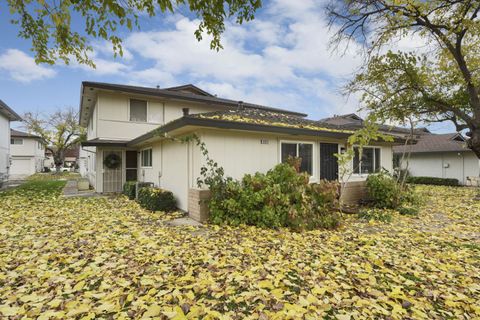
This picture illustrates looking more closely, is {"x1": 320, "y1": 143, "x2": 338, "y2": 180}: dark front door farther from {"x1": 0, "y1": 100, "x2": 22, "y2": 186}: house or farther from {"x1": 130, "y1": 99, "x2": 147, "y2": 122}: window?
{"x1": 0, "y1": 100, "x2": 22, "y2": 186}: house

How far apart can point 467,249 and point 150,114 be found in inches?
533

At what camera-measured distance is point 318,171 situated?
909cm

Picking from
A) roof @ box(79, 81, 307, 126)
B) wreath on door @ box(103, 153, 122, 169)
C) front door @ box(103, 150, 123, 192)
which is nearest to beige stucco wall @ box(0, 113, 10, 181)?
roof @ box(79, 81, 307, 126)

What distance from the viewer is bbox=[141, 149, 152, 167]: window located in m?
11.6

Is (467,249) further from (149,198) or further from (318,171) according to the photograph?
(149,198)

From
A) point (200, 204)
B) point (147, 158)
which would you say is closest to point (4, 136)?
point (147, 158)

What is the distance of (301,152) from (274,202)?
2.97 m

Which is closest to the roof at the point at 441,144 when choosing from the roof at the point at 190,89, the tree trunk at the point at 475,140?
the tree trunk at the point at 475,140

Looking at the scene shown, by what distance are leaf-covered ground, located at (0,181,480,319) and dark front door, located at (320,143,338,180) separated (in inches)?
119

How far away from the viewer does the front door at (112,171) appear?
1318 centimetres

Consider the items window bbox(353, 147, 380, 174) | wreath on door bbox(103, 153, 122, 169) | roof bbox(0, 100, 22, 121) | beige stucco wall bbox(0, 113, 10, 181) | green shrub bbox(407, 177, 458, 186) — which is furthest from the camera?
green shrub bbox(407, 177, 458, 186)

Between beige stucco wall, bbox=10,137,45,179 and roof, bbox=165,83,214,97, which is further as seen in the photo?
beige stucco wall, bbox=10,137,45,179

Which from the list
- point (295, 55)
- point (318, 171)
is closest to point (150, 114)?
point (295, 55)

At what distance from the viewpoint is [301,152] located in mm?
8664
